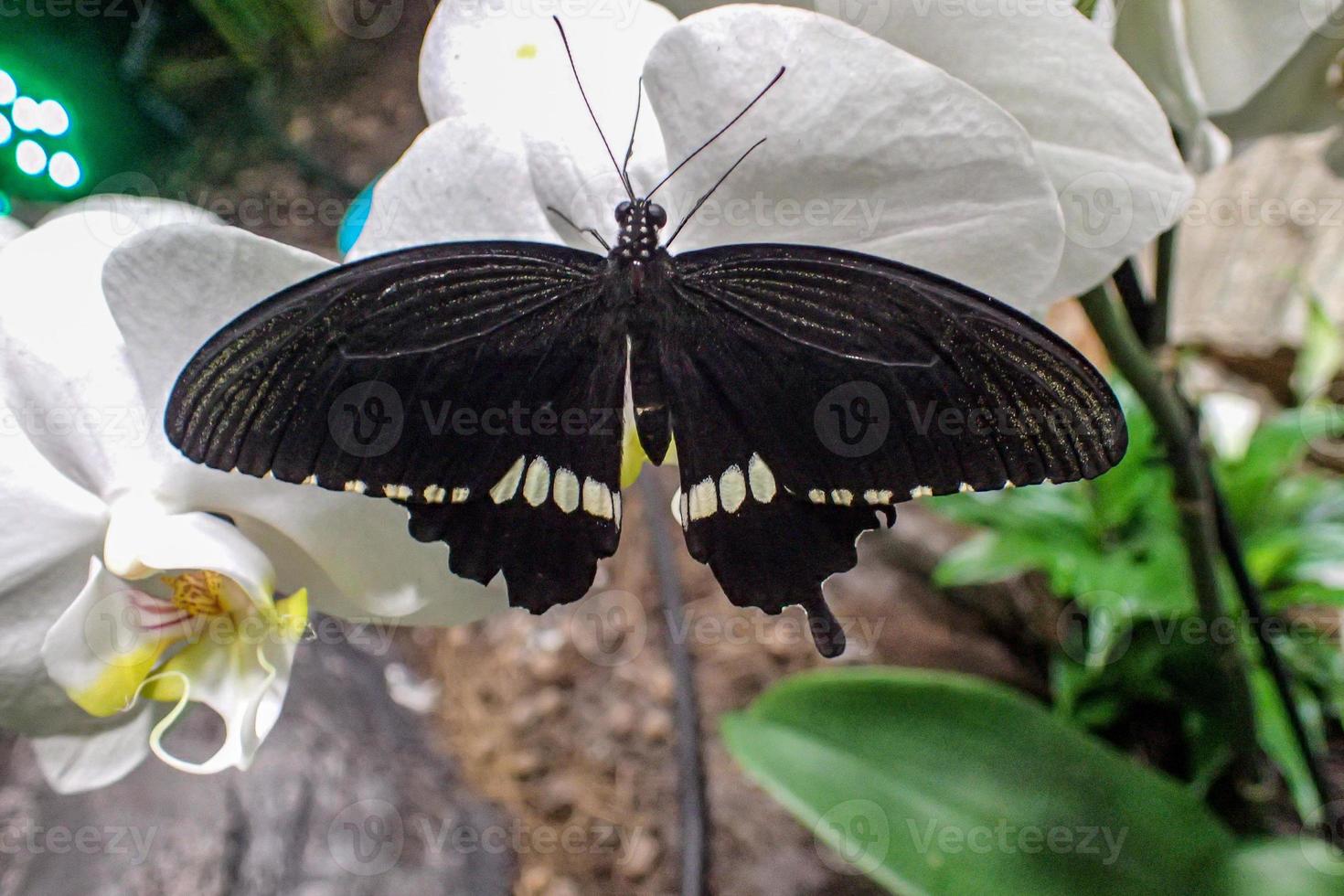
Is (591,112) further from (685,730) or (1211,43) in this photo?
(685,730)

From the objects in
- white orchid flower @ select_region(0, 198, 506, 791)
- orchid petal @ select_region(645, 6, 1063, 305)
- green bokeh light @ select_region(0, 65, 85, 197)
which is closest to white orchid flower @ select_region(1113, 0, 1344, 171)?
orchid petal @ select_region(645, 6, 1063, 305)

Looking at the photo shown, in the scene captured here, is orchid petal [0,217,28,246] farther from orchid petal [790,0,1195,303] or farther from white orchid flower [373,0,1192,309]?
orchid petal [790,0,1195,303]

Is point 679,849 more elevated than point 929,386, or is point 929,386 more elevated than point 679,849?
point 929,386

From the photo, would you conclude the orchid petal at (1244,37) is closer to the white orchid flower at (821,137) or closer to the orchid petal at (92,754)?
the white orchid flower at (821,137)

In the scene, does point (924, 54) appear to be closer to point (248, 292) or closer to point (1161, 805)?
point (248, 292)

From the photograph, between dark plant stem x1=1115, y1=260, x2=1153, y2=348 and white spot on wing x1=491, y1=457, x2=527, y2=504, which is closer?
white spot on wing x1=491, y1=457, x2=527, y2=504

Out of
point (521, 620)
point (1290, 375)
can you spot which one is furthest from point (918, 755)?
point (1290, 375)

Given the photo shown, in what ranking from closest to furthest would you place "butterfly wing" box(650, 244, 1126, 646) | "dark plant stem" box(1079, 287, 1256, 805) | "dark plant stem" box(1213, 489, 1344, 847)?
"butterfly wing" box(650, 244, 1126, 646)
"dark plant stem" box(1079, 287, 1256, 805)
"dark plant stem" box(1213, 489, 1344, 847)
